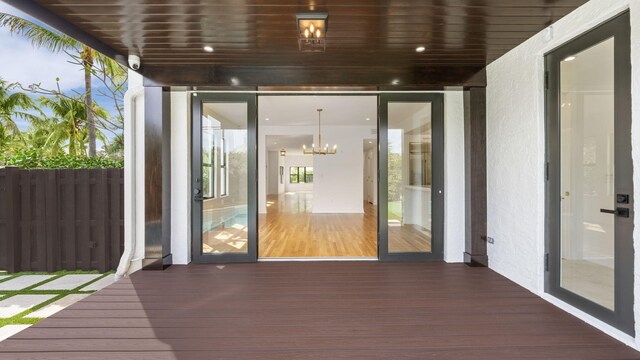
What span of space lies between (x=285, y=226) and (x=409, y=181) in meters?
3.39

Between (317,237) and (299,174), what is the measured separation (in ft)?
51.2

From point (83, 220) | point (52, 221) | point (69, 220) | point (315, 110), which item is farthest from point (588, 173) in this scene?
point (52, 221)

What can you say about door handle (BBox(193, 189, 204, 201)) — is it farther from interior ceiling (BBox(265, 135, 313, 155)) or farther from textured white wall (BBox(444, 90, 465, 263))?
interior ceiling (BBox(265, 135, 313, 155))

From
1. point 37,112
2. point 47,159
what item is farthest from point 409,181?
point 37,112

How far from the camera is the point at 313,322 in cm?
218

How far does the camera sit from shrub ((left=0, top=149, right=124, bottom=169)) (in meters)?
3.89

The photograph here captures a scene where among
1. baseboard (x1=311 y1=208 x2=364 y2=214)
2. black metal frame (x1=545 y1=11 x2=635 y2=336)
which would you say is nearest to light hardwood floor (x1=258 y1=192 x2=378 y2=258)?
baseboard (x1=311 y1=208 x2=364 y2=214)

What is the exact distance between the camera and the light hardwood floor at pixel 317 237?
13.9 ft

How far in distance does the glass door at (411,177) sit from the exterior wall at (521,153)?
59 centimetres

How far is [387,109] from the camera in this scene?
3.78m

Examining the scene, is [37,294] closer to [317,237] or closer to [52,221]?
[52,221]

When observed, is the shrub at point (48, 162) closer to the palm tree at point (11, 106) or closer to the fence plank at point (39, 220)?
the fence plank at point (39, 220)

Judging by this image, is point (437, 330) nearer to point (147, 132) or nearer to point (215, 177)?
point (215, 177)

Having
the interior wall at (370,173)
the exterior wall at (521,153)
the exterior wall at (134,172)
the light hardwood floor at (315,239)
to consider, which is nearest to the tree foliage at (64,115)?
the exterior wall at (134,172)
